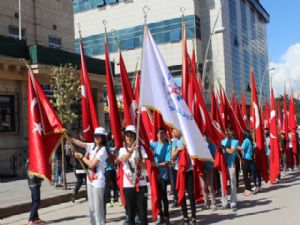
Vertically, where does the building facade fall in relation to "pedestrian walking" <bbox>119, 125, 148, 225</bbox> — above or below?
above

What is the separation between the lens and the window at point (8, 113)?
2188 cm

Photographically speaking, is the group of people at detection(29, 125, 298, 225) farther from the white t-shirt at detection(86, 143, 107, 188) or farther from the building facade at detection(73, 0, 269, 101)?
the building facade at detection(73, 0, 269, 101)

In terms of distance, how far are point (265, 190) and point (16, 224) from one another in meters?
6.97

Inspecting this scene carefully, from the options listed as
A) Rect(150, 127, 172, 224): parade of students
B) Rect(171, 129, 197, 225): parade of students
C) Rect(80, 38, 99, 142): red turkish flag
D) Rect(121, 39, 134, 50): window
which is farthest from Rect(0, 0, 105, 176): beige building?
Rect(121, 39, 134, 50): window

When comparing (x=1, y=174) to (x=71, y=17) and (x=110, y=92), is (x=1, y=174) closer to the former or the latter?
(x=71, y=17)

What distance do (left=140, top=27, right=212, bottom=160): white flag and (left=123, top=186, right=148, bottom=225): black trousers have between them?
41.0 inches

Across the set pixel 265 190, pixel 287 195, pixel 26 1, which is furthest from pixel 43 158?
pixel 26 1

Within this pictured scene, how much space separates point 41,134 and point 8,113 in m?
14.5

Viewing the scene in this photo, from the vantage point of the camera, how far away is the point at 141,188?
24.1ft

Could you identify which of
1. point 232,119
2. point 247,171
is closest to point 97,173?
point 247,171

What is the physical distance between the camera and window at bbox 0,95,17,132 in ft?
71.8

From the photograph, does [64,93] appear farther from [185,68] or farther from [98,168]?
[98,168]

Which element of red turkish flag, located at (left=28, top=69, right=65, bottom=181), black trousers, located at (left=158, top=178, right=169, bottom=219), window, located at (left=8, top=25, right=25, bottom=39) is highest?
window, located at (left=8, top=25, right=25, bottom=39)

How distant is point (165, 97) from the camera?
25.7 ft
